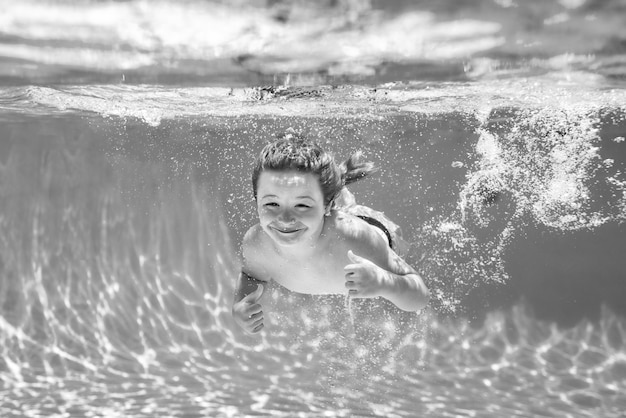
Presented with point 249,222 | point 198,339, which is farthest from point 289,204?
point 249,222

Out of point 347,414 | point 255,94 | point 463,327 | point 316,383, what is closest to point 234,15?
point 255,94

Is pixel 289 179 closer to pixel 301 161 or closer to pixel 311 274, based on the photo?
pixel 301 161

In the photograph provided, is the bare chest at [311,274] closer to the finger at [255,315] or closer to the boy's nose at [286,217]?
the finger at [255,315]

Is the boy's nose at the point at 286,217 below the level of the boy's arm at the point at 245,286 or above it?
above

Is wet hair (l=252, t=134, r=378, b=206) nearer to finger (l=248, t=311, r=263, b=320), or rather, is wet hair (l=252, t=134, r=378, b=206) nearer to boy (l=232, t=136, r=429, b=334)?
boy (l=232, t=136, r=429, b=334)

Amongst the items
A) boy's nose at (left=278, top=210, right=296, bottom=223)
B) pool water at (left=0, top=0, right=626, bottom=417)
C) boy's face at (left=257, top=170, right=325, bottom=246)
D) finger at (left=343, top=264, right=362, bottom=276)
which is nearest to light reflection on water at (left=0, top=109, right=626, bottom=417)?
pool water at (left=0, top=0, right=626, bottom=417)

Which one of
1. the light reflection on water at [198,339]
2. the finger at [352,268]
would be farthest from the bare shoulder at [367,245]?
the light reflection on water at [198,339]

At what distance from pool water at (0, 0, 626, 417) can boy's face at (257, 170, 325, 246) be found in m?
2.02

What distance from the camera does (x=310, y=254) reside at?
4598 millimetres

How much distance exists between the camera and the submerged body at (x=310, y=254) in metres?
3.92

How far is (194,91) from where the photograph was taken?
394 inches

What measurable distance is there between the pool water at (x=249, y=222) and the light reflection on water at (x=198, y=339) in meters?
0.06

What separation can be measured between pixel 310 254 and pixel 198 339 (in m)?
6.89

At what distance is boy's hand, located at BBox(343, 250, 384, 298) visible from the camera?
3561 millimetres
